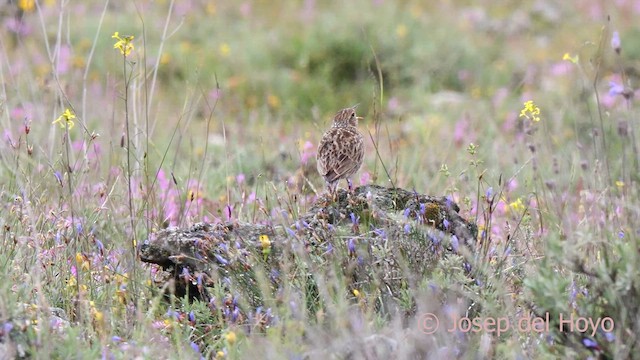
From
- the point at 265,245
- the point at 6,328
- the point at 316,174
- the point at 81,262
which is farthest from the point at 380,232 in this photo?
the point at 316,174

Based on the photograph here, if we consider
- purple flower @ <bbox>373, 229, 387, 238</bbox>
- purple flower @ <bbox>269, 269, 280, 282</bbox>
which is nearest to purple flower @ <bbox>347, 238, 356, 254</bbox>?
purple flower @ <bbox>373, 229, 387, 238</bbox>

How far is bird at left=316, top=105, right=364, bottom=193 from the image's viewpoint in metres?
4.94

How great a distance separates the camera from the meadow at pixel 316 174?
3.26 m

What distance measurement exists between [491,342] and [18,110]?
5.14 m

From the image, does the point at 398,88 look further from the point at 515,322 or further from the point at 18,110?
the point at 515,322

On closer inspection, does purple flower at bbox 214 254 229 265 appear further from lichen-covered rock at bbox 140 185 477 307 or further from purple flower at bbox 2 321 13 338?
purple flower at bbox 2 321 13 338

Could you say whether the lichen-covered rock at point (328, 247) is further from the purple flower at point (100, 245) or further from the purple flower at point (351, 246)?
the purple flower at point (100, 245)

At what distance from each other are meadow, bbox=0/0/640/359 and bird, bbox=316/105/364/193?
0.12m

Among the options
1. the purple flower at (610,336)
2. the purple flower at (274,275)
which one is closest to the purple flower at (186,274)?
the purple flower at (274,275)

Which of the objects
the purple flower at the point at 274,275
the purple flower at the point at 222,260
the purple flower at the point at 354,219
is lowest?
the purple flower at the point at 274,275

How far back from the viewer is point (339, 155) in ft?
16.4

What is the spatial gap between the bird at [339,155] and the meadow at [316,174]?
125mm

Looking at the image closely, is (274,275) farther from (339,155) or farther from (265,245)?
(339,155)

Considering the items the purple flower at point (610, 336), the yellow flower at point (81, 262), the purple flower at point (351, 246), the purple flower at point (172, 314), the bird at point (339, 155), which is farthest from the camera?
the bird at point (339, 155)
